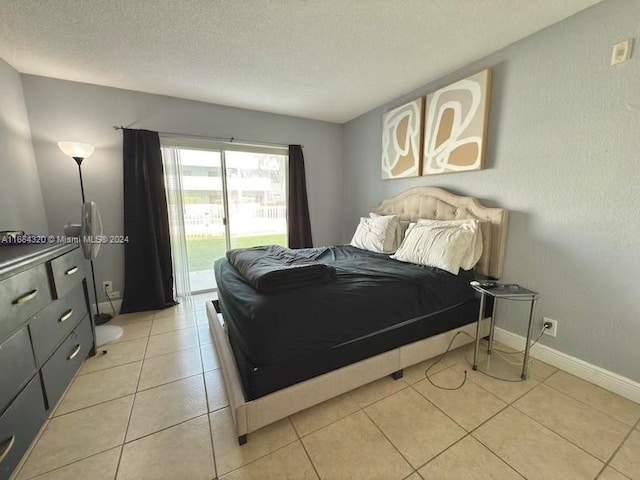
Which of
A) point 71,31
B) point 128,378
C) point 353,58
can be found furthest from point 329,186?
point 128,378

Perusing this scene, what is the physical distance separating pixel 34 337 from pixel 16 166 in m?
1.78

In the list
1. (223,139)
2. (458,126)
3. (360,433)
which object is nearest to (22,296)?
(360,433)

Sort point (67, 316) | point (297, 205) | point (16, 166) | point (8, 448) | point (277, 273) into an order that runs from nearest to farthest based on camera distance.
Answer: point (8, 448) → point (277, 273) → point (67, 316) → point (16, 166) → point (297, 205)

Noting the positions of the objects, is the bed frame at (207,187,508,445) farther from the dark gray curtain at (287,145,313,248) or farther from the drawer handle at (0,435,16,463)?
the dark gray curtain at (287,145,313,248)

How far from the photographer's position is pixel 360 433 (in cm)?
134

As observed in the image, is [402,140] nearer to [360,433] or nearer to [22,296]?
[360,433]

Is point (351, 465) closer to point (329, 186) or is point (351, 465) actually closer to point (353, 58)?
point (353, 58)

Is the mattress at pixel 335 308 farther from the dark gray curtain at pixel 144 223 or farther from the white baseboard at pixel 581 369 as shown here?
the dark gray curtain at pixel 144 223

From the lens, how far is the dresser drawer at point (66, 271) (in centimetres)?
155

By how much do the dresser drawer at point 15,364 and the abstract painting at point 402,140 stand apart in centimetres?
315

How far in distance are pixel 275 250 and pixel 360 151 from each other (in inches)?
85.7

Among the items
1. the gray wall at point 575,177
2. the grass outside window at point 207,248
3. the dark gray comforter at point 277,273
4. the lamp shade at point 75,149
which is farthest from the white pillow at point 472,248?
the lamp shade at point 75,149

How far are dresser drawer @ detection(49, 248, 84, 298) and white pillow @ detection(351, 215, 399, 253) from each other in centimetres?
248

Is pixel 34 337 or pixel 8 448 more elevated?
pixel 34 337
